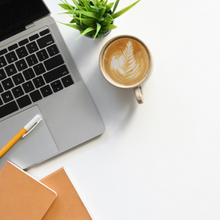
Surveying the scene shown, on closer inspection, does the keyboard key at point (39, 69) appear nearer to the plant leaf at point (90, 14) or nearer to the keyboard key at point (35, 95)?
the keyboard key at point (35, 95)

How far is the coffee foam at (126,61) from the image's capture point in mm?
600

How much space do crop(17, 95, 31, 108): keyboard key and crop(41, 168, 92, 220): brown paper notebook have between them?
22cm

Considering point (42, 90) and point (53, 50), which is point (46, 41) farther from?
point (42, 90)

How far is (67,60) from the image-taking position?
2.11 ft

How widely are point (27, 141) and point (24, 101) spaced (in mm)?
118

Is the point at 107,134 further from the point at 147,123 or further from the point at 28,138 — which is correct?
the point at 28,138

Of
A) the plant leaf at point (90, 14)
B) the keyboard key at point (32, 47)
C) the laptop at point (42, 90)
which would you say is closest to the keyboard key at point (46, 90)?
the laptop at point (42, 90)

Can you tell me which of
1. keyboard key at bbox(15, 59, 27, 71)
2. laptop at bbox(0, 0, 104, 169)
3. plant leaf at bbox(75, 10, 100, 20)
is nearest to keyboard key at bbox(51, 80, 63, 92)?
laptop at bbox(0, 0, 104, 169)

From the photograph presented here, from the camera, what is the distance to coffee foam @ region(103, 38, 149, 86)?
0.60 meters

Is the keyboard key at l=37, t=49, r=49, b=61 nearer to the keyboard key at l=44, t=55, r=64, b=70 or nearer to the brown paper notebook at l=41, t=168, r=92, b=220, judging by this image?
the keyboard key at l=44, t=55, r=64, b=70

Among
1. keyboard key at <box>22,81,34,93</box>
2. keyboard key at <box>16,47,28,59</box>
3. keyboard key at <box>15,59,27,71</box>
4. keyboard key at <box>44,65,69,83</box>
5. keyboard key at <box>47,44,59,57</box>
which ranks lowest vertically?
keyboard key at <box>22,81,34,93</box>

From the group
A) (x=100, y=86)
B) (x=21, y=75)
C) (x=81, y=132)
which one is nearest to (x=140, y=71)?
(x=100, y=86)

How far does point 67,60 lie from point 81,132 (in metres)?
0.21

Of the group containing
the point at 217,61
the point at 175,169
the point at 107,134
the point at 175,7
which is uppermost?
the point at 175,7
